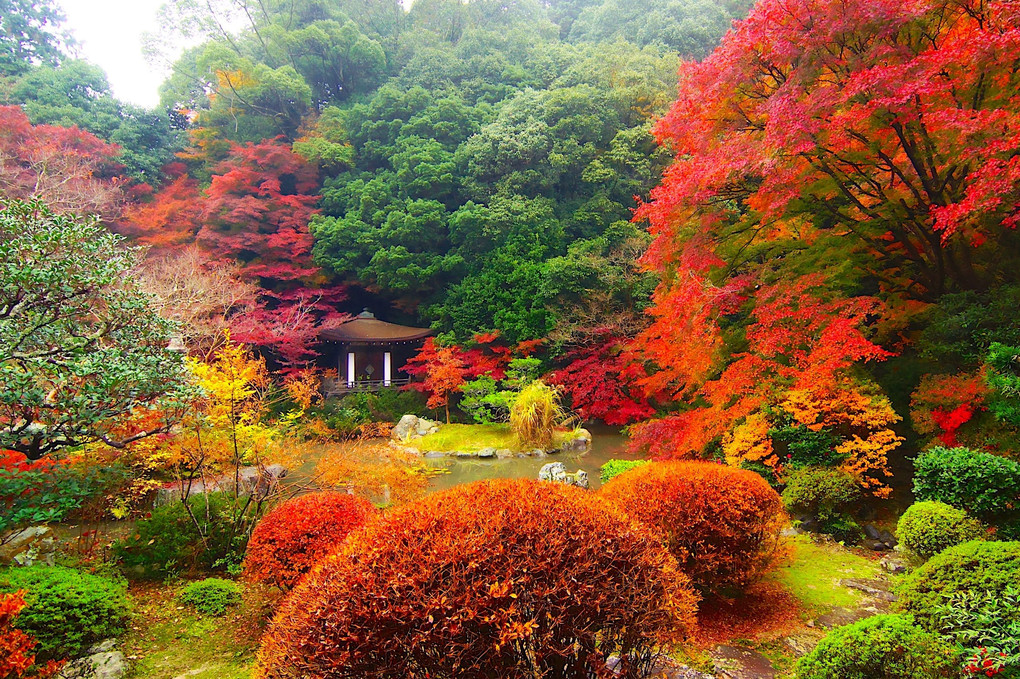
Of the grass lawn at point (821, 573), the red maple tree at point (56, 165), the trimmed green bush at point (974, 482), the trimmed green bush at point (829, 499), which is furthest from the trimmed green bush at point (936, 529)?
the red maple tree at point (56, 165)

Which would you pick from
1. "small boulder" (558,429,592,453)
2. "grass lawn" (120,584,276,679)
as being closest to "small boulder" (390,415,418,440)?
"small boulder" (558,429,592,453)

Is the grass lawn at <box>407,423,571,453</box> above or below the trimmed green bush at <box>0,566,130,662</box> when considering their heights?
below

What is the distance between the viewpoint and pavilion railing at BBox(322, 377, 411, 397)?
44.8 ft

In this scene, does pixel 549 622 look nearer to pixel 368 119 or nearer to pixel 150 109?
pixel 368 119

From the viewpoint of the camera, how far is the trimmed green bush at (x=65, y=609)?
3.08 meters

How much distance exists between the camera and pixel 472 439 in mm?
11914

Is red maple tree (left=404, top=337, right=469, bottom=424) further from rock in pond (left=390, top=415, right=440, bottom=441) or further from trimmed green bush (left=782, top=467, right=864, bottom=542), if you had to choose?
trimmed green bush (left=782, top=467, right=864, bottom=542)

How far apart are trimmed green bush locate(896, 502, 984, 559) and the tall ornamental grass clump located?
25.2 feet

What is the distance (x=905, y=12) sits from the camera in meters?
4.73

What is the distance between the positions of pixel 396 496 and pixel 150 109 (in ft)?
62.5

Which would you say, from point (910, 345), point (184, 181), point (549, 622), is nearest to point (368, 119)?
point (184, 181)

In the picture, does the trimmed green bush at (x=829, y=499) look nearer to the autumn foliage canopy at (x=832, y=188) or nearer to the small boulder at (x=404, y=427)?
the autumn foliage canopy at (x=832, y=188)

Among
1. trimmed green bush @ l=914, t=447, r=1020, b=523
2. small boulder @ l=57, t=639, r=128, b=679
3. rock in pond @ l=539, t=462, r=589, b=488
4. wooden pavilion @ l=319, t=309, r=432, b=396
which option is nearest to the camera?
small boulder @ l=57, t=639, r=128, b=679

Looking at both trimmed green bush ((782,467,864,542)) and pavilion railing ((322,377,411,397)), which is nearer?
trimmed green bush ((782,467,864,542))
